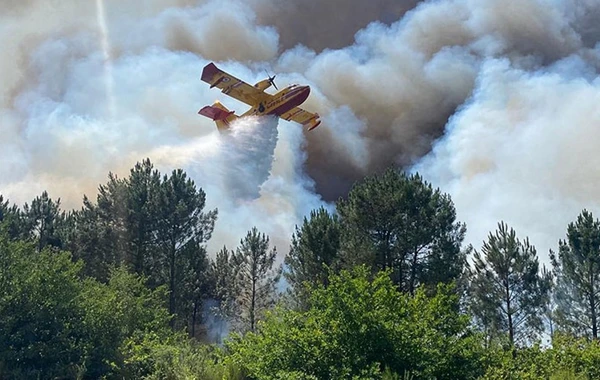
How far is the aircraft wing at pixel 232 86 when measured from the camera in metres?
38.2

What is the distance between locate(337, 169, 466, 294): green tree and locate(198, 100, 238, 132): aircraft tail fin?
20.5m

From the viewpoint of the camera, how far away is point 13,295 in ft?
55.9

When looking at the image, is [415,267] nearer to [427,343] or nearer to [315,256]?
[315,256]

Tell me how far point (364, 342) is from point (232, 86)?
30.5m

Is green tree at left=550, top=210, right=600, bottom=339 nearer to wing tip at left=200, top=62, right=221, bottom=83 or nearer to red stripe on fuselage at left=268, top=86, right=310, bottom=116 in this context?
red stripe on fuselage at left=268, top=86, right=310, bottom=116

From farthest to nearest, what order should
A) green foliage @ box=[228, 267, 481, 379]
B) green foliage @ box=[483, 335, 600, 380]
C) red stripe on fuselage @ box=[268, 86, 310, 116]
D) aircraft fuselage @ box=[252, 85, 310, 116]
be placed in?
aircraft fuselage @ box=[252, 85, 310, 116]
red stripe on fuselage @ box=[268, 86, 310, 116]
green foliage @ box=[483, 335, 600, 380]
green foliage @ box=[228, 267, 481, 379]

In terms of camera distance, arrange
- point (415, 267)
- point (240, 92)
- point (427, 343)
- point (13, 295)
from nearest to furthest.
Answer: point (427, 343) < point (13, 295) < point (415, 267) < point (240, 92)

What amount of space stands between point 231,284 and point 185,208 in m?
6.21

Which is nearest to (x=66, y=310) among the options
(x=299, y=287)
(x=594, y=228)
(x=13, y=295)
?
(x=13, y=295)

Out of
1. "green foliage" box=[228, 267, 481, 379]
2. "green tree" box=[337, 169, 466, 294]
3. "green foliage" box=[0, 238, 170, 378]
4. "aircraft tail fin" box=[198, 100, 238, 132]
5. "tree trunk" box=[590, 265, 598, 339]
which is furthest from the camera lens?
"aircraft tail fin" box=[198, 100, 238, 132]

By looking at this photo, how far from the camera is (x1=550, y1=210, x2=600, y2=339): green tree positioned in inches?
1190

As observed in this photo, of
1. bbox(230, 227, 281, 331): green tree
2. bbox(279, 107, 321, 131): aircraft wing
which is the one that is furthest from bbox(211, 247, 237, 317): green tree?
bbox(279, 107, 321, 131): aircraft wing

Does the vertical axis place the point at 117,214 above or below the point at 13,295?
above

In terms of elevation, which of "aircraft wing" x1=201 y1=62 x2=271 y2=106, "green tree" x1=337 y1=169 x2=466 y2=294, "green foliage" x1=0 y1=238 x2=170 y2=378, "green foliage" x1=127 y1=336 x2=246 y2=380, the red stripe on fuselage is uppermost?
"aircraft wing" x1=201 y1=62 x2=271 y2=106
